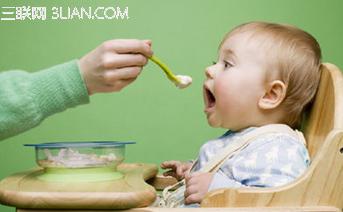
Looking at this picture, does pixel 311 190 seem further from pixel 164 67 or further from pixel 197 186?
pixel 164 67

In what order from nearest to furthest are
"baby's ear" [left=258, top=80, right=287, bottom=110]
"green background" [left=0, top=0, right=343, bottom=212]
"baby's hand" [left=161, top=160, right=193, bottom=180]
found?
"baby's ear" [left=258, top=80, right=287, bottom=110], "baby's hand" [left=161, top=160, right=193, bottom=180], "green background" [left=0, top=0, right=343, bottom=212]

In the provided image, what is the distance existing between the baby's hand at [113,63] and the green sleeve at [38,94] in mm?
18

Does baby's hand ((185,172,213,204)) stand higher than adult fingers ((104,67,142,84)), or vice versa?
adult fingers ((104,67,142,84))

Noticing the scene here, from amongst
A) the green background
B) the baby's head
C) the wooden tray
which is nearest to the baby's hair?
the baby's head

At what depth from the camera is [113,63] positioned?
0.84m

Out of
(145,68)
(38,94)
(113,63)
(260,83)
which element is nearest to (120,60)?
(113,63)

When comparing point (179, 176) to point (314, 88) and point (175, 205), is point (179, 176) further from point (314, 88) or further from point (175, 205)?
point (314, 88)

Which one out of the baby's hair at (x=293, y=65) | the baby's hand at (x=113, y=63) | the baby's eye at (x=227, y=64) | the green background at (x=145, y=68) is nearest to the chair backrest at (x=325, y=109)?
the baby's hair at (x=293, y=65)

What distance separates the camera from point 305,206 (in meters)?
0.77

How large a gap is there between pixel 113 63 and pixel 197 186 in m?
0.22

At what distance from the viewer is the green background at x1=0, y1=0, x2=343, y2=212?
141cm

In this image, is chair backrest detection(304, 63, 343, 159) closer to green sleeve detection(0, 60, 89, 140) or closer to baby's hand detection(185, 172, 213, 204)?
baby's hand detection(185, 172, 213, 204)

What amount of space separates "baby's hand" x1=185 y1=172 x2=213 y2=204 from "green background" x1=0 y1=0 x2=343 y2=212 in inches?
22.4

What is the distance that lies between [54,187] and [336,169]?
377mm
